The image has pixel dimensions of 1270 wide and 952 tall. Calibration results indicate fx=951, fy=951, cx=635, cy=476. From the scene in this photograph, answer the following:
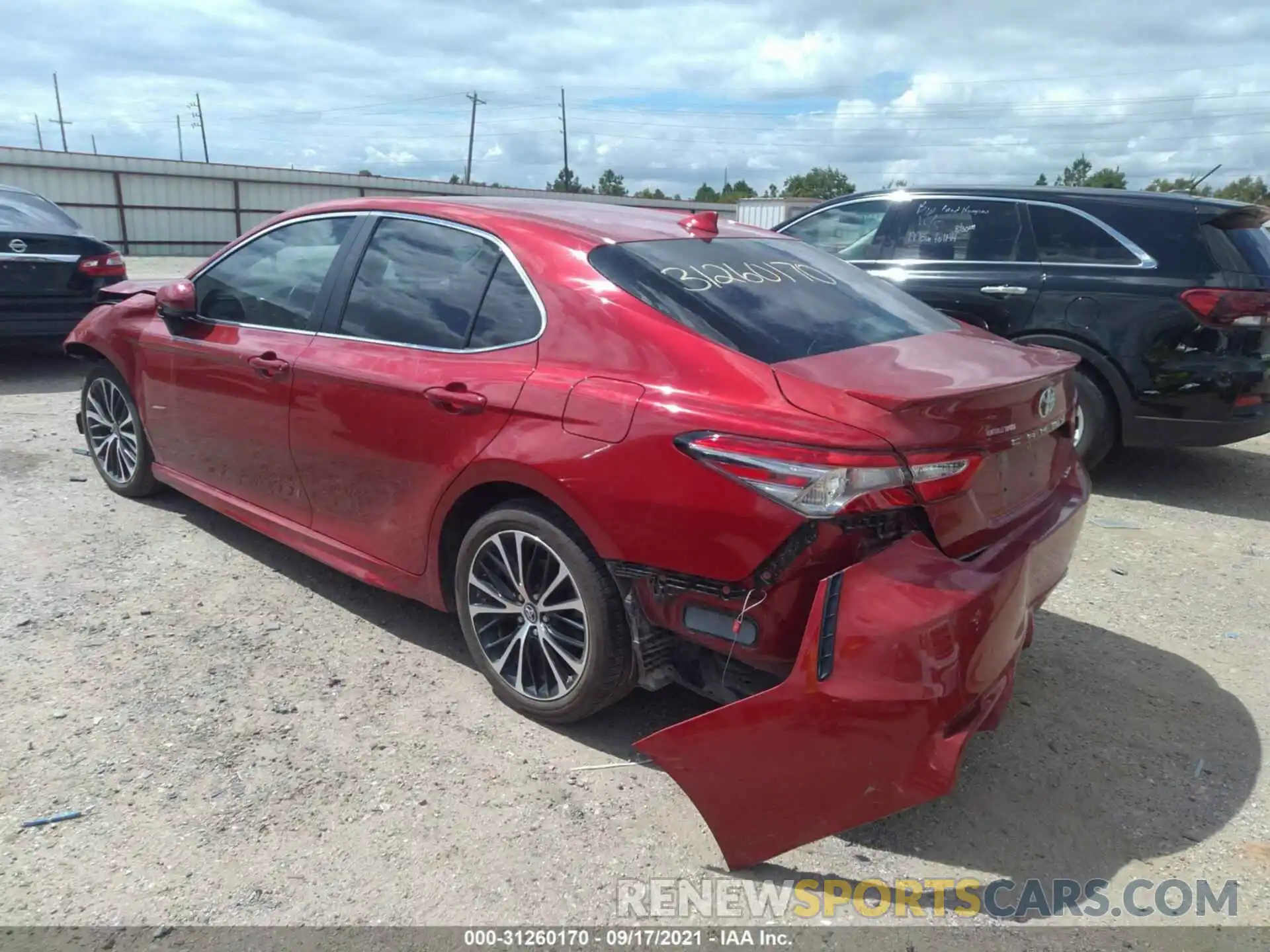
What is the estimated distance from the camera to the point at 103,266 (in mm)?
8219

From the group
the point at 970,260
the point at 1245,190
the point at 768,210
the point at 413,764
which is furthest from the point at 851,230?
the point at 1245,190


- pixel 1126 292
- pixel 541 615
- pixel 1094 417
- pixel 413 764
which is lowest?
pixel 413 764

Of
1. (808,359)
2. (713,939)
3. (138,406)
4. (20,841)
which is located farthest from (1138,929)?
(138,406)

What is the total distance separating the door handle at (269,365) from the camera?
378cm

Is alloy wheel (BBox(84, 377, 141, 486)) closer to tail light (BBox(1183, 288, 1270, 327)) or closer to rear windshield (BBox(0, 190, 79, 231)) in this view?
rear windshield (BBox(0, 190, 79, 231))

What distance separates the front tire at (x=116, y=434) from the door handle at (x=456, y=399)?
8.19 feet

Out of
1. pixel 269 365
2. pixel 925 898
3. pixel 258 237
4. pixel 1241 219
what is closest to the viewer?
pixel 925 898

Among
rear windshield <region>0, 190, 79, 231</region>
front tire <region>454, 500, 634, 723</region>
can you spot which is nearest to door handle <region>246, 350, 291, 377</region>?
front tire <region>454, 500, 634, 723</region>

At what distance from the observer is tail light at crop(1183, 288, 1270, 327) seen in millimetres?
5402

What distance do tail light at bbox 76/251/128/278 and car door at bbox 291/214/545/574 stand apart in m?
5.60

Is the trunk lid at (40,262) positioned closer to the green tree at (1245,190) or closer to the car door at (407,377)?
the car door at (407,377)

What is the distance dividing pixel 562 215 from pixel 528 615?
1457mm

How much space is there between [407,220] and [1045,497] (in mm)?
2494

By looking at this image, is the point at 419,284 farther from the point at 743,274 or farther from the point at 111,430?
the point at 111,430
